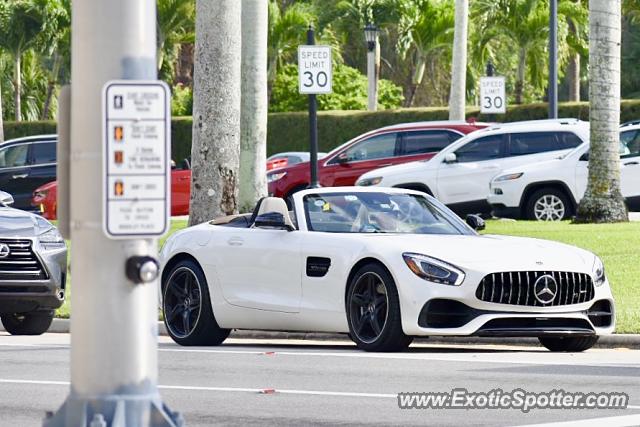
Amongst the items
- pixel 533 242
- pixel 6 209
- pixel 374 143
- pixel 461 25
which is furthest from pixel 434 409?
pixel 461 25

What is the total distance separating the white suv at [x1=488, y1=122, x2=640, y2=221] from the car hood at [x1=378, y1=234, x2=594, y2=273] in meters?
13.7

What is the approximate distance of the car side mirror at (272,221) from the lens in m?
13.4

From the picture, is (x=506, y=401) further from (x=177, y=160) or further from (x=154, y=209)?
(x=177, y=160)

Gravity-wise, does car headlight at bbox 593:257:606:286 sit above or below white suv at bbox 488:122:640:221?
below

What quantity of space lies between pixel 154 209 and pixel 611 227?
62.5 feet

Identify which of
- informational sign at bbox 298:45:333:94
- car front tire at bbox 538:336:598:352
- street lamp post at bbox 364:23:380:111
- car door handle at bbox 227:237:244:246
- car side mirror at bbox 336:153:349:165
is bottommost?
car front tire at bbox 538:336:598:352

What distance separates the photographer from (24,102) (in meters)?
69.9

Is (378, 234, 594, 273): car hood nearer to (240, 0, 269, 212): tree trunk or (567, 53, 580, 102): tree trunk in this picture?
(240, 0, 269, 212): tree trunk

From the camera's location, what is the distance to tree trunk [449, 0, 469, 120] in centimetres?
3853

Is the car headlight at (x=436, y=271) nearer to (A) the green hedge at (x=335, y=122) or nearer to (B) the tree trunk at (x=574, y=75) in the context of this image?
(A) the green hedge at (x=335, y=122)

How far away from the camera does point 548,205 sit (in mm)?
26984

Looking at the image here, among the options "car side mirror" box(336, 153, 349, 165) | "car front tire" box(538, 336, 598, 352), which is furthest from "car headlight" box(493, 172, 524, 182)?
"car front tire" box(538, 336, 598, 352)

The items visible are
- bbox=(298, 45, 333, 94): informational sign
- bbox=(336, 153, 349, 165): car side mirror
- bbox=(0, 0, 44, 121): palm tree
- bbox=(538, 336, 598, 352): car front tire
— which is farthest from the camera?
bbox=(0, 0, 44, 121): palm tree

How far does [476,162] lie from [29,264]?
14655 mm
